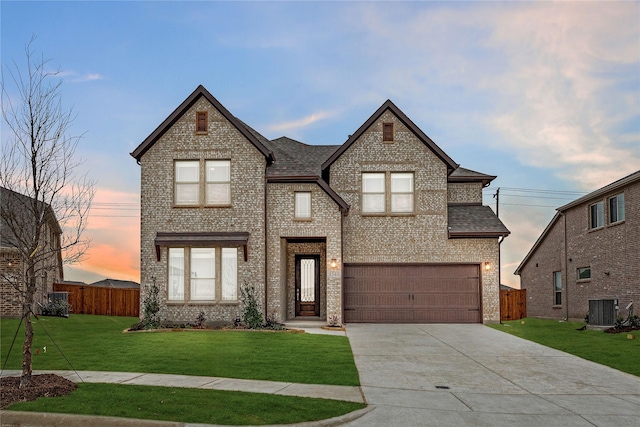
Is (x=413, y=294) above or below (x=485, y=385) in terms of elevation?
above

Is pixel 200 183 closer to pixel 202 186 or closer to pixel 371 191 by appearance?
pixel 202 186

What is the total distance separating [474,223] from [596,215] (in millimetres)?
7676

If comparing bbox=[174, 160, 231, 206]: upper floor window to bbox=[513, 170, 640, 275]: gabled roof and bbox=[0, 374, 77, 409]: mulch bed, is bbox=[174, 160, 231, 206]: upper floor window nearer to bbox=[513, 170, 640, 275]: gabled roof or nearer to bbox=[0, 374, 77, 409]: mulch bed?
bbox=[0, 374, 77, 409]: mulch bed

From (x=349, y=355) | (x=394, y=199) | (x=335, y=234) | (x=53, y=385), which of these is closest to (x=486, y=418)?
(x=349, y=355)

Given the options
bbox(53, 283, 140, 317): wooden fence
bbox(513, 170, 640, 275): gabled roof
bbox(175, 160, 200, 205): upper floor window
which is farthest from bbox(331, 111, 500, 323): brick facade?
bbox(53, 283, 140, 317): wooden fence

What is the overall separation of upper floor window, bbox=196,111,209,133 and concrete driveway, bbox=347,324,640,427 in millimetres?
10319

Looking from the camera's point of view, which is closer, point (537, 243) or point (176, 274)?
point (176, 274)

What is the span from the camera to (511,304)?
3052 cm

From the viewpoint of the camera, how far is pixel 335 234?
24.2m

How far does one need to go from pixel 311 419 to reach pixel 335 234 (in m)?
15.2

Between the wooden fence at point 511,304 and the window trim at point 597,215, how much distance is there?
188 inches

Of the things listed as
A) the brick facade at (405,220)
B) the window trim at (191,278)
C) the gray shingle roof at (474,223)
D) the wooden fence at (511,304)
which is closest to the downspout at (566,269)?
the wooden fence at (511,304)

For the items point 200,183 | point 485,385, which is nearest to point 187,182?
point 200,183

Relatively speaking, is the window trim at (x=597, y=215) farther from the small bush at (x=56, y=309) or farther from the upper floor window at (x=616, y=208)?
the small bush at (x=56, y=309)
